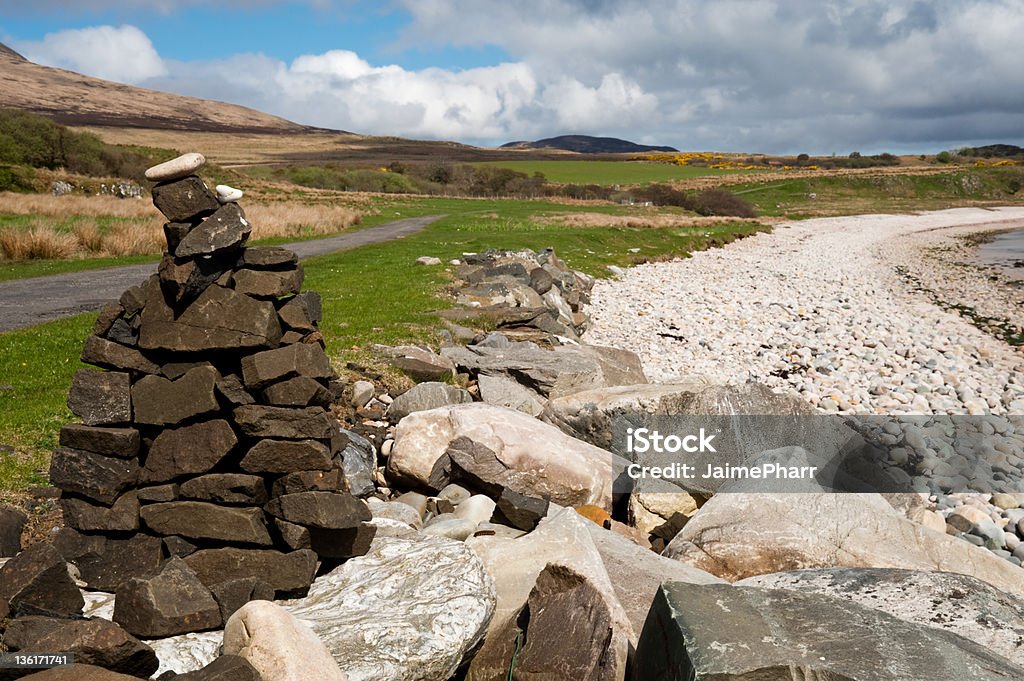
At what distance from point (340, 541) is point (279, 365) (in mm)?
1484

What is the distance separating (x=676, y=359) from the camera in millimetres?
17812

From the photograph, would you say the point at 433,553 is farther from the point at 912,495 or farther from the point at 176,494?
the point at 912,495

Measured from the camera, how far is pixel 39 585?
15.5 ft

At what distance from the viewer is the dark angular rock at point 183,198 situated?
18.7 ft

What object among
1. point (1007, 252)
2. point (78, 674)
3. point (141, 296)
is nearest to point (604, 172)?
point (1007, 252)

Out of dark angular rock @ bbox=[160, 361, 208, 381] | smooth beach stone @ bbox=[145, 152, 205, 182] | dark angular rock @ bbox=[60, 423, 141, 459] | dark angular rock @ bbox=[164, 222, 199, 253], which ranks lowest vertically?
dark angular rock @ bbox=[60, 423, 141, 459]

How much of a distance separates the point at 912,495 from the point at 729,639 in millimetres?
5551

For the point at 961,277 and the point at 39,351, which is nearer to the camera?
the point at 39,351

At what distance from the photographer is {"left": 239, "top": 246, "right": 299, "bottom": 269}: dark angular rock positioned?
5855 millimetres

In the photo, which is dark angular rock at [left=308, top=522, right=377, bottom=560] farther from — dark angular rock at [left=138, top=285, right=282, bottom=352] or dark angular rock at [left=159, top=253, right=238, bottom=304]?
dark angular rock at [left=159, top=253, right=238, bottom=304]

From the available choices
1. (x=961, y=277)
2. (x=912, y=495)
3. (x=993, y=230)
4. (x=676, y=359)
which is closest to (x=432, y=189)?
(x=993, y=230)

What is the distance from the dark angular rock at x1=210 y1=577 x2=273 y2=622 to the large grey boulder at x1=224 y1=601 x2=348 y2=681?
1.65ft

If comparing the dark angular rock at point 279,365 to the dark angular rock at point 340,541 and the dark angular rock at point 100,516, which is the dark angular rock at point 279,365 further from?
the dark angular rock at point 100,516

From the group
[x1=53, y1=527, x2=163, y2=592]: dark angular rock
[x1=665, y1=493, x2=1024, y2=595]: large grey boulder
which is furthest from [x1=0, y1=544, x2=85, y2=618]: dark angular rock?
[x1=665, y1=493, x2=1024, y2=595]: large grey boulder
